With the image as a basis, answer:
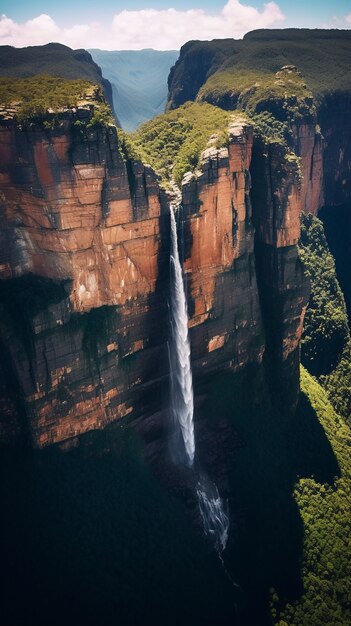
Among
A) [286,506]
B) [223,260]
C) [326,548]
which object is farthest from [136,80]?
[326,548]

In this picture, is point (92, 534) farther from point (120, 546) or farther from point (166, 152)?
point (166, 152)

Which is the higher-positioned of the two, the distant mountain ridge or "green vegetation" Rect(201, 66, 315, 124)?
the distant mountain ridge

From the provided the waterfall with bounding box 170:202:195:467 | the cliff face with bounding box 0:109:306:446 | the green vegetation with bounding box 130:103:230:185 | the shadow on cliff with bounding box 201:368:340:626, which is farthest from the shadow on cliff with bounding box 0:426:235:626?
the green vegetation with bounding box 130:103:230:185

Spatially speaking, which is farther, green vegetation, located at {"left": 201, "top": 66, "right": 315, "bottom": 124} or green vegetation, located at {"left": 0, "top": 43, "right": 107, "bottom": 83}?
green vegetation, located at {"left": 0, "top": 43, "right": 107, "bottom": 83}

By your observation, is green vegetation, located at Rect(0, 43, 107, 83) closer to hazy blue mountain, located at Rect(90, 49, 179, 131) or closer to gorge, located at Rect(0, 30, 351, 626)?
hazy blue mountain, located at Rect(90, 49, 179, 131)

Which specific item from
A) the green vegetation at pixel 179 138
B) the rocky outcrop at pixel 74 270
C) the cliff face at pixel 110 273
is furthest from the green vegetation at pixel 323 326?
the rocky outcrop at pixel 74 270

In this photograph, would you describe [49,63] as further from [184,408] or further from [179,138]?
[184,408]

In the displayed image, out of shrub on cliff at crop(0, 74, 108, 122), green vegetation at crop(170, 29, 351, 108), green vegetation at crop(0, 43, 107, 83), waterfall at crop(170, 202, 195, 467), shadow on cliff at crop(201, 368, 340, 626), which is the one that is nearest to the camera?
shrub on cliff at crop(0, 74, 108, 122)

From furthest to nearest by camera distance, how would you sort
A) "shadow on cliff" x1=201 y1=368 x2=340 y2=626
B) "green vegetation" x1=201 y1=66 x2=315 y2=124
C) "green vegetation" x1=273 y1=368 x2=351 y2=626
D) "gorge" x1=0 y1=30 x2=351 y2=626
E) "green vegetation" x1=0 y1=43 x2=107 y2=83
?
"green vegetation" x1=0 y1=43 x2=107 y2=83
"green vegetation" x1=201 y1=66 x2=315 y2=124
"shadow on cliff" x1=201 y1=368 x2=340 y2=626
"green vegetation" x1=273 y1=368 x2=351 y2=626
"gorge" x1=0 y1=30 x2=351 y2=626
